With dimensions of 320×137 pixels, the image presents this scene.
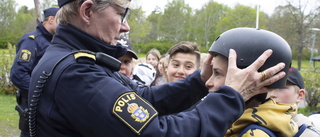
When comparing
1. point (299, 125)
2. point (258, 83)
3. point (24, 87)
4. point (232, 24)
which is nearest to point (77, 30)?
point (258, 83)

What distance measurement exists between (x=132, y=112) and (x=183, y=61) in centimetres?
255

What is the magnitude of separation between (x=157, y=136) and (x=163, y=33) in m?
47.8

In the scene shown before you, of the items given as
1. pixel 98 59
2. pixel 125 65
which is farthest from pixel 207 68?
pixel 125 65

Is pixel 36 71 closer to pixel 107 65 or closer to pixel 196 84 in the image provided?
pixel 107 65

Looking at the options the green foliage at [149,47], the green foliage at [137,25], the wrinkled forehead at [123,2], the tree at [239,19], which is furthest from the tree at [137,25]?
the wrinkled forehead at [123,2]

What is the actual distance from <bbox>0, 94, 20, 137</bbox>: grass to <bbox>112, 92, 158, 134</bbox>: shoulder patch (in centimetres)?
609

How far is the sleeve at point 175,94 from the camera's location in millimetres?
2486

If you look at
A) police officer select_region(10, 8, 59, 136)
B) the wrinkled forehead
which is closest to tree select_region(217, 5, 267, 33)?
police officer select_region(10, 8, 59, 136)

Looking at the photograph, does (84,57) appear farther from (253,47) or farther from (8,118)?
(8,118)

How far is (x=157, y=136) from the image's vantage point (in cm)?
146

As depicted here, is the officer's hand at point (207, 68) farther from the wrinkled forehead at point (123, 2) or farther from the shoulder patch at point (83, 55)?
the shoulder patch at point (83, 55)

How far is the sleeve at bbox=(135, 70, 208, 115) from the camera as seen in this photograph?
2486mm

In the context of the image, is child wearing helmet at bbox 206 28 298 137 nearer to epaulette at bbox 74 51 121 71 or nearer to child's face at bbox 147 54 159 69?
epaulette at bbox 74 51 121 71

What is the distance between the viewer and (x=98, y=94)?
147 centimetres
